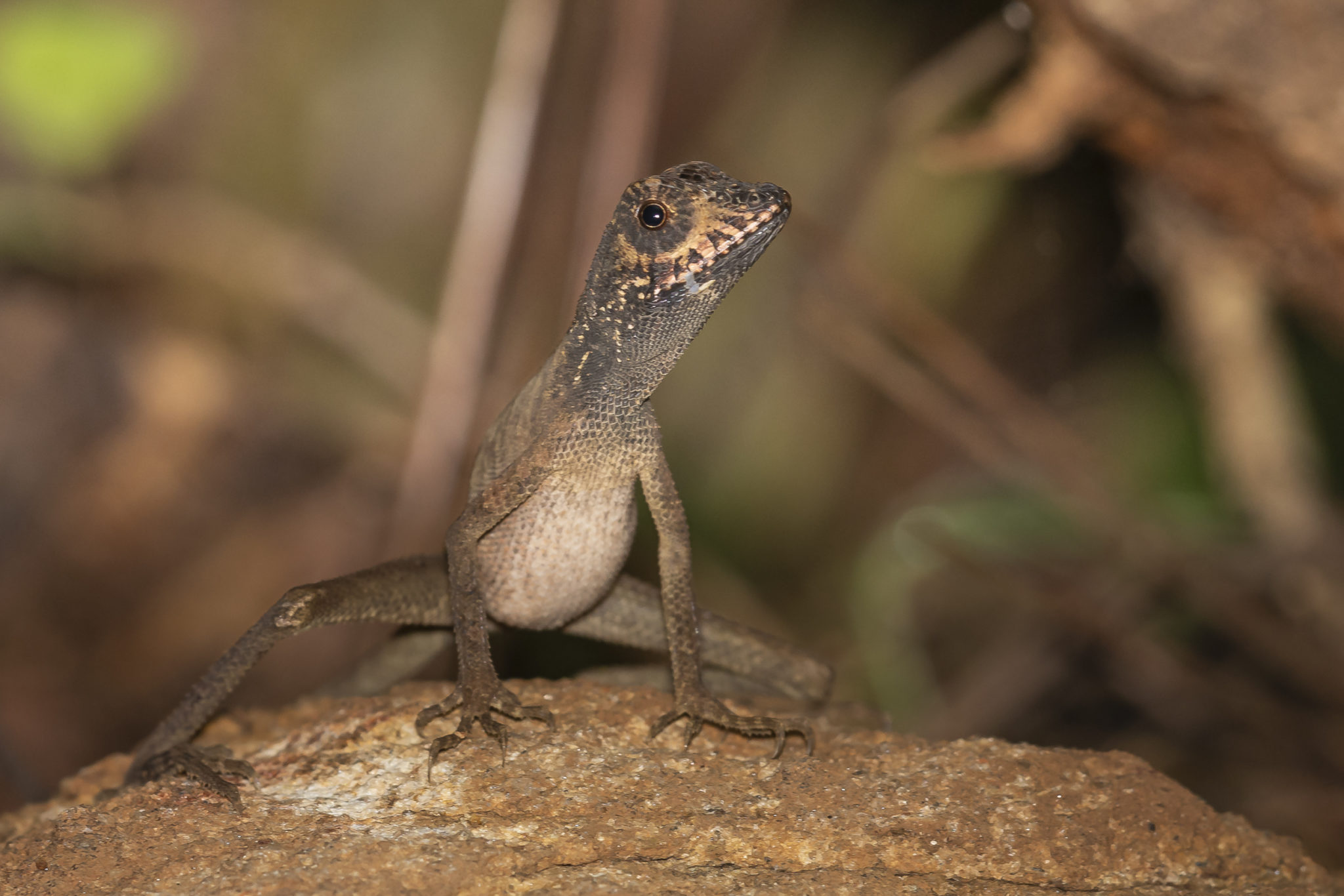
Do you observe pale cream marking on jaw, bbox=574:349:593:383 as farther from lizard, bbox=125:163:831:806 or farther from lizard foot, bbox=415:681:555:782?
lizard foot, bbox=415:681:555:782

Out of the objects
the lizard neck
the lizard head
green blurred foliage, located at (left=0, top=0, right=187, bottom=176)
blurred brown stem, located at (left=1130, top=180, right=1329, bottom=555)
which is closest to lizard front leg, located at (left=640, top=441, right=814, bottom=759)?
the lizard neck

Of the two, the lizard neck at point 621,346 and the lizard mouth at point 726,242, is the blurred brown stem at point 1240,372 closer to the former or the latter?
the lizard mouth at point 726,242

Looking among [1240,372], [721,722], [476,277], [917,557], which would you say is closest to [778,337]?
[917,557]

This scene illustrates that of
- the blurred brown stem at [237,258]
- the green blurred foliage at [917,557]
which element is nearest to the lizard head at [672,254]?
the green blurred foliage at [917,557]

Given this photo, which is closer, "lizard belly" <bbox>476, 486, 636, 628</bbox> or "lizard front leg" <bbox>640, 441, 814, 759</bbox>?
"lizard front leg" <bbox>640, 441, 814, 759</bbox>

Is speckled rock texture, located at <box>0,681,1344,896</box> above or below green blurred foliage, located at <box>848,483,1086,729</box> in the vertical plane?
above

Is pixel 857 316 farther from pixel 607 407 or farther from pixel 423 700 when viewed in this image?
pixel 423 700
